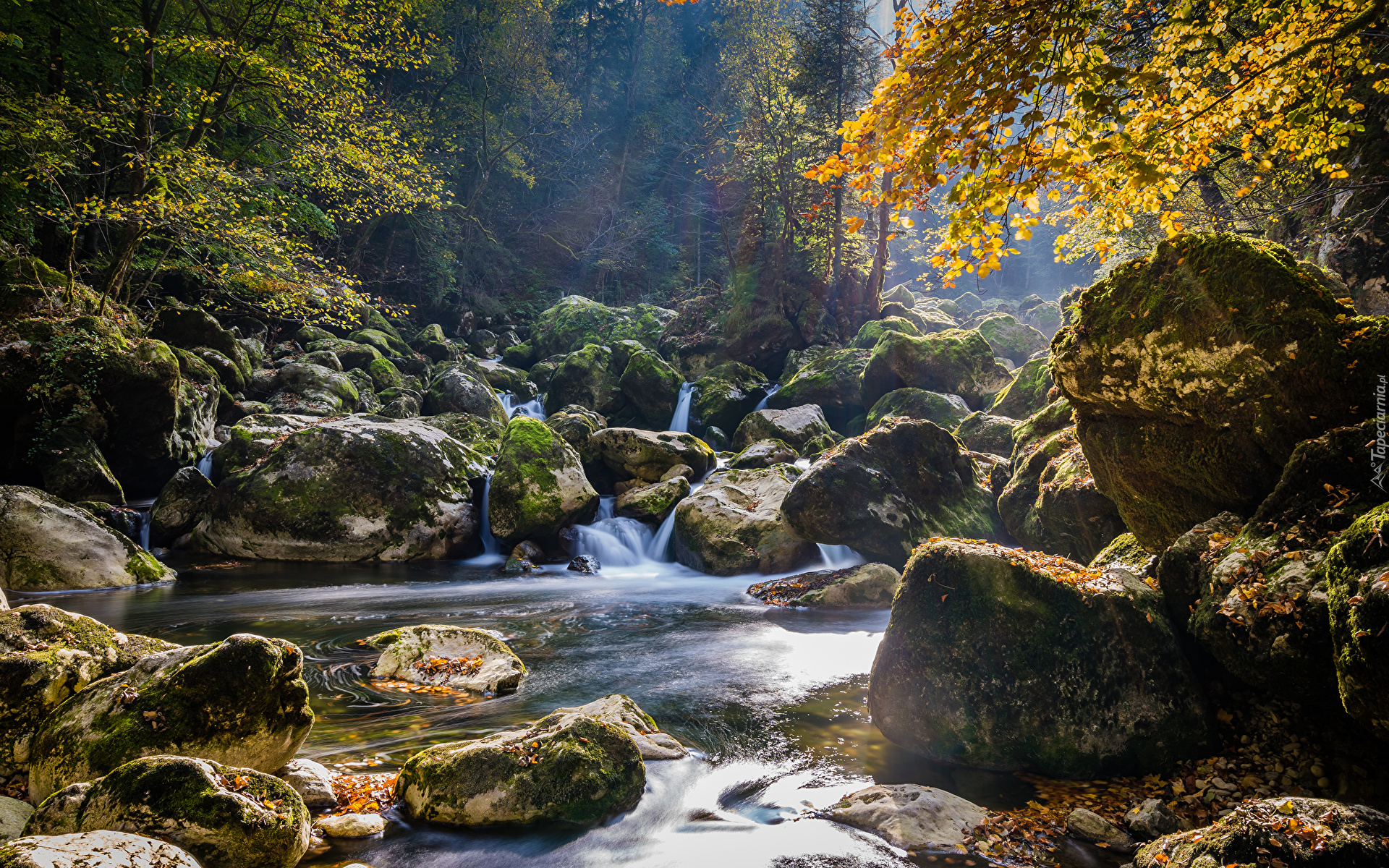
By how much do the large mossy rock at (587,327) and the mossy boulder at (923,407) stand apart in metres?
13.3

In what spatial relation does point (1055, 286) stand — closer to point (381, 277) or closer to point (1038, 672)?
point (381, 277)

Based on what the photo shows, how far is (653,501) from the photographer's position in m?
14.1

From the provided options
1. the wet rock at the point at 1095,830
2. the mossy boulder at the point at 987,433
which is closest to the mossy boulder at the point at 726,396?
the mossy boulder at the point at 987,433

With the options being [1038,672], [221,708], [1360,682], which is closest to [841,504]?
[1038,672]

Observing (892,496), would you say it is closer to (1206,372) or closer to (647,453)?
(1206,372)

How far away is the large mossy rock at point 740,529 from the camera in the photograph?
11812 millimetres

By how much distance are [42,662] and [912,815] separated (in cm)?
542

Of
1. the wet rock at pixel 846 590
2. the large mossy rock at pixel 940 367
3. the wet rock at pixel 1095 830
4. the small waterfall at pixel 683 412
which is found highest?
the large mossy rock at pixel 940 367

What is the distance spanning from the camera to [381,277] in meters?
30.0

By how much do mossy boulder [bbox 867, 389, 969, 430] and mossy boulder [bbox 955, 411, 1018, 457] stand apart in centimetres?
85

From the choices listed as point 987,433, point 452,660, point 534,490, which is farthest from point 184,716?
point 987,433

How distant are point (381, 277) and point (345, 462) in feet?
69.4

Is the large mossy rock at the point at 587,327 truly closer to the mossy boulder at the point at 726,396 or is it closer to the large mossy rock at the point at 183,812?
the mossy boulder at the point at 726,396

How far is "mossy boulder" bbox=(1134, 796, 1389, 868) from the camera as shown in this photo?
8.05 ft
